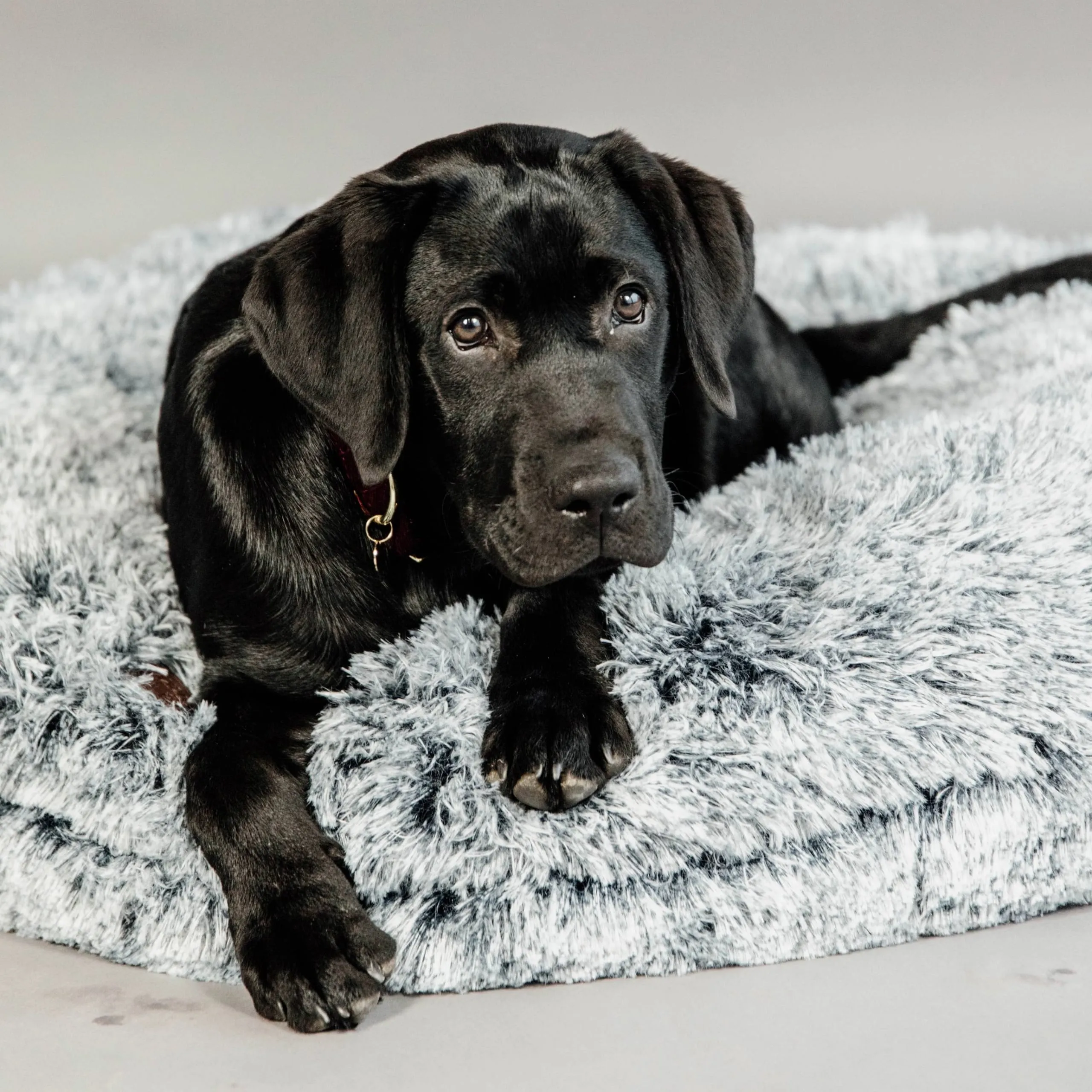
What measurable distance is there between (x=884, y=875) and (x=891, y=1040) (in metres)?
0.41

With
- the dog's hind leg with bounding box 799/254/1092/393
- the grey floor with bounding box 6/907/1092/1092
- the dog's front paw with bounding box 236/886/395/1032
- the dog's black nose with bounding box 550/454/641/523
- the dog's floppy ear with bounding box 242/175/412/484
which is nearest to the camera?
the grey floor with bounding box 6/907/1092/1092

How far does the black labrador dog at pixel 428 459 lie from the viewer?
2656mm

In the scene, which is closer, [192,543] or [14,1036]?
A: [14,1036]

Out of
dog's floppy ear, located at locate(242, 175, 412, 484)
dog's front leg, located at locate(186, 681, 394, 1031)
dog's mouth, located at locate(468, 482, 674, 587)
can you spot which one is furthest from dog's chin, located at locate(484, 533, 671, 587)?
dog's front leg, located at locate(186, 681, 394, 1031)

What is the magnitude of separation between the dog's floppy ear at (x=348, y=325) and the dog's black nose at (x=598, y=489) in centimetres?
38

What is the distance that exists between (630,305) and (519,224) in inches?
10.7

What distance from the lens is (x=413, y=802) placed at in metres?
2.76

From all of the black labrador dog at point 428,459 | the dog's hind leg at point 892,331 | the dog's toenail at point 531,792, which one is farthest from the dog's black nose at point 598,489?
the dog's hind leg at point 892,331

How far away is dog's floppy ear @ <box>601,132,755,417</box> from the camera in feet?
9.95

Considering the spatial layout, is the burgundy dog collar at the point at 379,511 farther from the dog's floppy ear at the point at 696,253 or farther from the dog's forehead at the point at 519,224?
the dog's floppy ear at the point at 696,253

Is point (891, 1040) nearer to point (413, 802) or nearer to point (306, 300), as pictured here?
point (413, 802)

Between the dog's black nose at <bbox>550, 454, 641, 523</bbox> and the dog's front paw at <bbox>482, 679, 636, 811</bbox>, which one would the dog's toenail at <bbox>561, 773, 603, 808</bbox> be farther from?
the dog's black nose at <bbox>550, 454, 641, 523</bbox>

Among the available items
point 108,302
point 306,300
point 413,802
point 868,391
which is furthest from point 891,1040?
point 108,302

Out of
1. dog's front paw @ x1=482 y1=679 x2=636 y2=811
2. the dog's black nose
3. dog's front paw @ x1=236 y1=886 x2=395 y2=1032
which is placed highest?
the dog's black nose
